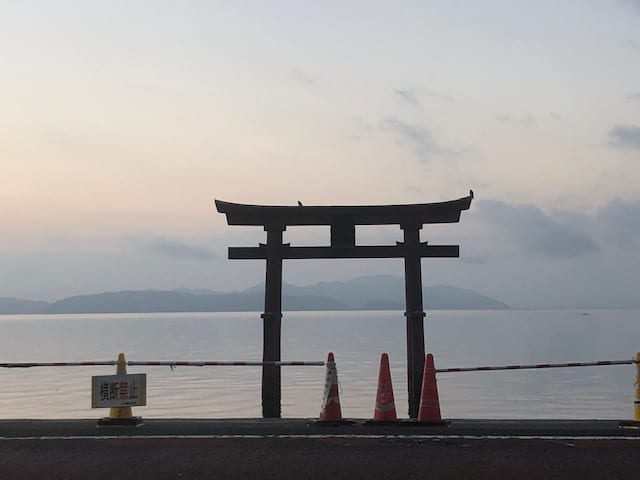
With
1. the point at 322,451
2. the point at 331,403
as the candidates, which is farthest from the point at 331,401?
the point at 322,451

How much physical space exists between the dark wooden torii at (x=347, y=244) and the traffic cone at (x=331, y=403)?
6.12 metres

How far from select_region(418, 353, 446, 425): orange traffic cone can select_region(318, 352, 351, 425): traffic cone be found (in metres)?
1.13

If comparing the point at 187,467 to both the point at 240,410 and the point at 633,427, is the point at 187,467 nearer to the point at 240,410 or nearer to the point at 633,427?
the point at 633,427

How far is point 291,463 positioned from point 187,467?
1065mm

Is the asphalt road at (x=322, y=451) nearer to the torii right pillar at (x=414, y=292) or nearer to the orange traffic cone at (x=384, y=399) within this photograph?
the orange traffic cone at (x=384, y=399)

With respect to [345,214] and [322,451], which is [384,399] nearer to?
[322,451]

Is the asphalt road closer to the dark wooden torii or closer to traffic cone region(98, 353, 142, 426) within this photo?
traffic cone region(98, 353, 142, 426)

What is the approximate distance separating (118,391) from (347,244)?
7.46 m

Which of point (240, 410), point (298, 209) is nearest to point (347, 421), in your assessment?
point (298, 209)

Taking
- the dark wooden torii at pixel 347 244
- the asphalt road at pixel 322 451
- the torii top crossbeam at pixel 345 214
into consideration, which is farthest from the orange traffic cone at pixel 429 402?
the torii top crossbeam at pixel 345 214

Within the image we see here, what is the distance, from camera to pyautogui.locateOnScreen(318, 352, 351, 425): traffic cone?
1201 centimetres

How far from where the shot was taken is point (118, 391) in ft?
40.9

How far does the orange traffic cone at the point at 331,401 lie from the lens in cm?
1202

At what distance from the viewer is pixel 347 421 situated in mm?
12211
